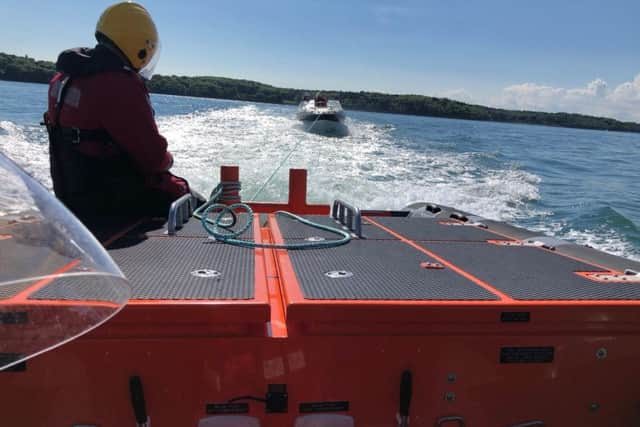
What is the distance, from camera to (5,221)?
78 centimetres

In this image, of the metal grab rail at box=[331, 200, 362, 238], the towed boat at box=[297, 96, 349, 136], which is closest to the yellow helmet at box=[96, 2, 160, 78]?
the metal grab rail at box=[331, 200, 362, 238]

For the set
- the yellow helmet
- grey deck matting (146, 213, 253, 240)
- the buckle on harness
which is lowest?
grey deck matting (146, 213, 253, 240)

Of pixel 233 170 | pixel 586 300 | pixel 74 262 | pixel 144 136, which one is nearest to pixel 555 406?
pixel 586 300

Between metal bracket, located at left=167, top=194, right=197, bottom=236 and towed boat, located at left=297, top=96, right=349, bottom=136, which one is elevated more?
towed boat, located at left=297, top=96, right=349, bottom=136

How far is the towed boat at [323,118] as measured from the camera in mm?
20906

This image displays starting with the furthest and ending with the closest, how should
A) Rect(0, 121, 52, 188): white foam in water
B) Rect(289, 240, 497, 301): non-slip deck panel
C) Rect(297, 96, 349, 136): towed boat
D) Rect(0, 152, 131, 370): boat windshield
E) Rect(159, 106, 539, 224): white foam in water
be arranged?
Rect(297, 96, 349, 136): towed boat
Rect(159, 106, 539, 224): white foam in water
Rect(0, 121, 52, 188): white foam in water
Rect(289, 240, 497, 301): non-slip deck panel
Rect(0, 152, 131, 370): boat windshield

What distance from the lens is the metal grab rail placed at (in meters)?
2.31

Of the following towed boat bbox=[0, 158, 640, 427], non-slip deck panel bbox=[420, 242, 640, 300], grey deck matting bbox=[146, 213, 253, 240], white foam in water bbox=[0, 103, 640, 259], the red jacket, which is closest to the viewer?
towed boat bbox=[0, 158, 640, 427]

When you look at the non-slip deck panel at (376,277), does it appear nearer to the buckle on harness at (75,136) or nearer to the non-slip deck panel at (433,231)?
the non-slip deck panel at (433,231)

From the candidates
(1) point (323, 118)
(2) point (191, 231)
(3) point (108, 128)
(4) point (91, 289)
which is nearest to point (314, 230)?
(2) point (191, 231)

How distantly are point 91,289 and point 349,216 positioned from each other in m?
1.74

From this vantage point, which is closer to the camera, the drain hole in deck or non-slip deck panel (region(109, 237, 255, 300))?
non-slip deck panel (region(109, 237, 255, 300))

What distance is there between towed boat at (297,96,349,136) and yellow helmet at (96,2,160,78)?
54.5 feet

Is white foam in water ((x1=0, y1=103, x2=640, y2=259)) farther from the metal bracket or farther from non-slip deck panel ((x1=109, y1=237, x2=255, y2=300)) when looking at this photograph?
non-slip deck panel ((x1=109, y1=237, x2=255, y2=300))
